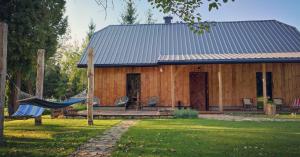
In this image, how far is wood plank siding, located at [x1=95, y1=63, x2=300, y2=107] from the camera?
17.8 m

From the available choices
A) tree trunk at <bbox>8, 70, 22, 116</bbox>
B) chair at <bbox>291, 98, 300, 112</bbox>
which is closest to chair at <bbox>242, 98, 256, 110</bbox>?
chair at <bbox>291, 98, 300, 112</bbox>

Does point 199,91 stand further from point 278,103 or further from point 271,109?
point 271,109

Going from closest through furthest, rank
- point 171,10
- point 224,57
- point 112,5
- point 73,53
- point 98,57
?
1. point 171,10
2. point 112,5
3. point 224,57
4. point 98,57
5. point 73,53

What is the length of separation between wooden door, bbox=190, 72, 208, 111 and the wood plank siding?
0.42m

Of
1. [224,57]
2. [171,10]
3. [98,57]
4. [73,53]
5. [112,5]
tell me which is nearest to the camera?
[171,10]

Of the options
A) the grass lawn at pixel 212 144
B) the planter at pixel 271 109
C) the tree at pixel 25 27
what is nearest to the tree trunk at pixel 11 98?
the tree at pixel 25 27

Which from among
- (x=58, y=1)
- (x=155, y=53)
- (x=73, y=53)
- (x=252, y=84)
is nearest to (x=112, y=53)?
(x=155, y=53)

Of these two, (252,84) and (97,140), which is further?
(252,84)

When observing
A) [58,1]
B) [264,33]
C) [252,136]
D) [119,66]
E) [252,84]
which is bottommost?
[252,136]

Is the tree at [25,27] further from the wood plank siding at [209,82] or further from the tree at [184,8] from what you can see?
the tree at [184,8]

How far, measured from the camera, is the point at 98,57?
1903 cm

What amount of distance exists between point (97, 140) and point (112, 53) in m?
12.1

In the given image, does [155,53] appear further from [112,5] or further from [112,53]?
[112,5]

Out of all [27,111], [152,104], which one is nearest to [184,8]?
[27,111]
